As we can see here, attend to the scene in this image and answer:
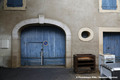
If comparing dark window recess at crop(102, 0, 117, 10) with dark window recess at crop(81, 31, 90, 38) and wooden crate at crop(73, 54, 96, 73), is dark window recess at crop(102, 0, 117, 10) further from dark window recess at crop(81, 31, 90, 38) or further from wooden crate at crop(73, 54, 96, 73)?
wooden crate at crop(73, 54, 96, 73)

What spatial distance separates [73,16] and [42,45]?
2538mm

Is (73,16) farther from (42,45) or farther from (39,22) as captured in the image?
(42,45)

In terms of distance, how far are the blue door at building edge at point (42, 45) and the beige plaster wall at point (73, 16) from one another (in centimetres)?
79

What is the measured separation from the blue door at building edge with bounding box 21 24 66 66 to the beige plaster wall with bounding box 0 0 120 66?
79cm

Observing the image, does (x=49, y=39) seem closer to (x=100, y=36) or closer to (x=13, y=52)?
(x=13, y=52)

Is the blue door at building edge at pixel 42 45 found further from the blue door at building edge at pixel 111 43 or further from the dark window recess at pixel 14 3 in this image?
the blue door at building edge at pixel 111 43

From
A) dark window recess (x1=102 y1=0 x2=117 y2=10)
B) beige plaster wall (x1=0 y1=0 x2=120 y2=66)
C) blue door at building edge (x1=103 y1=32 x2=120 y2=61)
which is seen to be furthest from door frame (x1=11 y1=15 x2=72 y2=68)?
dark window recess (x1=102 y1=0 x2=117 y2=10)

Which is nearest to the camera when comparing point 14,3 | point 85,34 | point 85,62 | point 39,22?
point 85,62

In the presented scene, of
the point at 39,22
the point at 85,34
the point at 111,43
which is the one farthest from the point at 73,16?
the point at 111,43

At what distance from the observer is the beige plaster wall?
A: 577 centimetres

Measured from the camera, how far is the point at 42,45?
625cm

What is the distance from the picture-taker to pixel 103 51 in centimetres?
627

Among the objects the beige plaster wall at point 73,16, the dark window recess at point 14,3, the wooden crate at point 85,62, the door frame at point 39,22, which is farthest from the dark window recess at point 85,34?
the dark window recess at point 14,3

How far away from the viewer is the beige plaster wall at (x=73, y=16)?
577 cm
